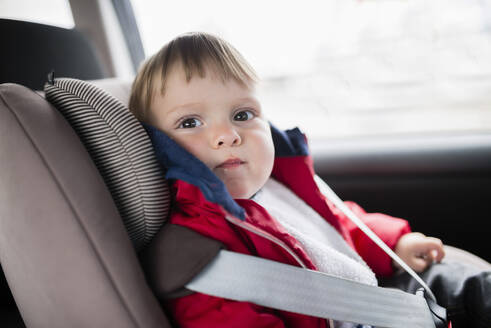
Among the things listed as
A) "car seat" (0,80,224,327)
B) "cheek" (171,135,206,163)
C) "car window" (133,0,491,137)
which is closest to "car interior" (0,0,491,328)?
"car seat" (0,80,224,327)

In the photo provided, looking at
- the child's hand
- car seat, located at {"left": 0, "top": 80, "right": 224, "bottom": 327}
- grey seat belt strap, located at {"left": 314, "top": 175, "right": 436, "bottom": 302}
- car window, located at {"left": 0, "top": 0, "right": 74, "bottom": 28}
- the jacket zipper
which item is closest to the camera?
car seat, located at {"left": 0, "top": 80, "right": 224, "bottom": 327}

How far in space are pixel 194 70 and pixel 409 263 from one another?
714 mm

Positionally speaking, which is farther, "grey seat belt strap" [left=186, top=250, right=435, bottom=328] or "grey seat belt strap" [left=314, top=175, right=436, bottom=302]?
"grey seat belt strap" [left=314, top=175, right=436, bottom=302]

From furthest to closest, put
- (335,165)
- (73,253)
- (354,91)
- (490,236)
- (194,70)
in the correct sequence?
(354,91), (335,165), (490,236), (194,70), (73,253)

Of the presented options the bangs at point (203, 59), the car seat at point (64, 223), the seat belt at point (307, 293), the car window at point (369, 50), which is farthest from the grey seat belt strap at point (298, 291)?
the car window at point (369, 50)

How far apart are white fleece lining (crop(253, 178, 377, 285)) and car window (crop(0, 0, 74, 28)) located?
2.62ft

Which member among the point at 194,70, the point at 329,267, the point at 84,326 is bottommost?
the point at 329,267

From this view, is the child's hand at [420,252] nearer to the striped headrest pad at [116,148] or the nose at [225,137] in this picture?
the nose at [225,137]

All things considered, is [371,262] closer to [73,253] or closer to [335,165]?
[335,165]

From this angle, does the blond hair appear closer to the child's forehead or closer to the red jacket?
the child's forehead

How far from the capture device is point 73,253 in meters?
0.56

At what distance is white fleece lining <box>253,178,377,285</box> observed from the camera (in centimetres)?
81

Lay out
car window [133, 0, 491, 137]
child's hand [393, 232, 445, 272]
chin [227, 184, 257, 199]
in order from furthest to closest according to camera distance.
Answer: car window [133, 0, 491, 137], child's hand [393, 232, 445, 272], chin [227, 184, 257, 199]

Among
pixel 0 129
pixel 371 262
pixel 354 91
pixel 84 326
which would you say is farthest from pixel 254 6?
pixel 84 326
